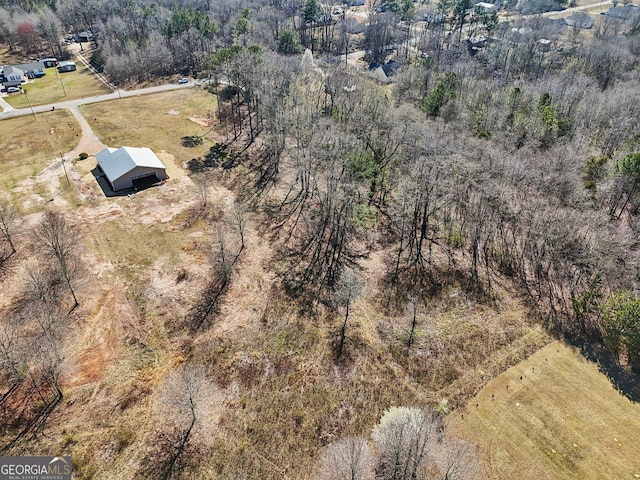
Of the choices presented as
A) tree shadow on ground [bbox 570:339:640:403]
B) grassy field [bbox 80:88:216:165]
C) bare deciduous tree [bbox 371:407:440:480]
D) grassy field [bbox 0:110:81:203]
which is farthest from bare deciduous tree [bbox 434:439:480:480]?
grassy field [bbox 0:110:81:203]

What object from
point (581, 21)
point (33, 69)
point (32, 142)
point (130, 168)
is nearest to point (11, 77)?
point (33, 69)

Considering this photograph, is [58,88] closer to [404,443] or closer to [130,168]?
[130,168]

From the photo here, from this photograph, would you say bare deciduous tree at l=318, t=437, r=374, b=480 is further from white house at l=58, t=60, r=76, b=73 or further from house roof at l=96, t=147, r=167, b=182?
white house at l=58, t=60, r=76, b=73

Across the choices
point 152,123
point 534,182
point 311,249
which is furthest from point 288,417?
point 152,123

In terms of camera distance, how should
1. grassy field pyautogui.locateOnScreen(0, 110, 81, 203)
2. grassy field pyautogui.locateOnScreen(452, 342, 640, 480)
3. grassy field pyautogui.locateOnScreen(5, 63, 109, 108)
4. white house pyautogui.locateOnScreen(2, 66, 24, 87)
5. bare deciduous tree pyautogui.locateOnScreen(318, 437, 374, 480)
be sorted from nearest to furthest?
1. bare deciduous tree pyautogui.locateOnScreen(318, 437, 374, 480)
2. grassy field pyautogui.locateOnScreen(452, 342, 640, 480)
3. grassy field pyautogui.locateOnScreen(0, 110, 81, 203)
4. grassy field pyautogui.locateOnScreen(5, 63, 109, 108)
5. white house pyautogui.locateOnScreen(2, 66, 24, 87)

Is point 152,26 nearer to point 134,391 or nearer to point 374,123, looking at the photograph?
point 374,123

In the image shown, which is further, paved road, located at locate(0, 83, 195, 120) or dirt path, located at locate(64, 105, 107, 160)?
paved road, located at locate(0, 83, 195, 120)

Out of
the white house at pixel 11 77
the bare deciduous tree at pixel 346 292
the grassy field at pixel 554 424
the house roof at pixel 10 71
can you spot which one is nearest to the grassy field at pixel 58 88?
the white house at pixel 11 77
